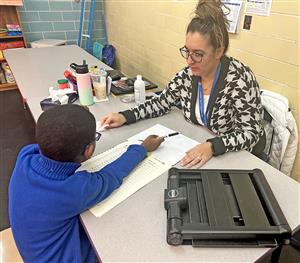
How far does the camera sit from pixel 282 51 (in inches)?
59.6

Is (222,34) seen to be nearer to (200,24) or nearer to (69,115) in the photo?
(200,24)

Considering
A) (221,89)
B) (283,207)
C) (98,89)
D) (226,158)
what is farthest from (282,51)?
(98,89)

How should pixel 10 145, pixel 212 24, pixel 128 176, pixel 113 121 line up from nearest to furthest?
1. pixel 128 176
2. pixel 212 24
3. pixel 113 121
4. pixel 10 145

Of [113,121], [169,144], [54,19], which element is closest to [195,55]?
[169,144]

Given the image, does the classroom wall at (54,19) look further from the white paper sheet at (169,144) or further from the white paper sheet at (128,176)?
the white paper sheet at (128,176)

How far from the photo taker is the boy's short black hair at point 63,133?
0.81 meters

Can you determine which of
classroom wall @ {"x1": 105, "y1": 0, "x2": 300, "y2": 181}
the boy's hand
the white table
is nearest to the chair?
classroom wall @ {"x1": 105, "y1": 0, "x2": 300, "y2": 181}

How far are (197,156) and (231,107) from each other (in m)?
0.34

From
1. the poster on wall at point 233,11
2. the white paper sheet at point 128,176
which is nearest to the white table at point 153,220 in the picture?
the white paper sheet at point 128,176

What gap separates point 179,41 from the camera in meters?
2.38

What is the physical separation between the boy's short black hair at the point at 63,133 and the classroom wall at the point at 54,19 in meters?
3.48

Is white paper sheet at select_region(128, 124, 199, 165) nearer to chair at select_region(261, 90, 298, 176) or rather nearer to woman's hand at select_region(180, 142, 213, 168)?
woman's hand at select_region(180, 142, 213, 168)

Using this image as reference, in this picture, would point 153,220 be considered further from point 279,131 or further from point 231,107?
point 279,131

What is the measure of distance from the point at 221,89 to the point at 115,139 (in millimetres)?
554
